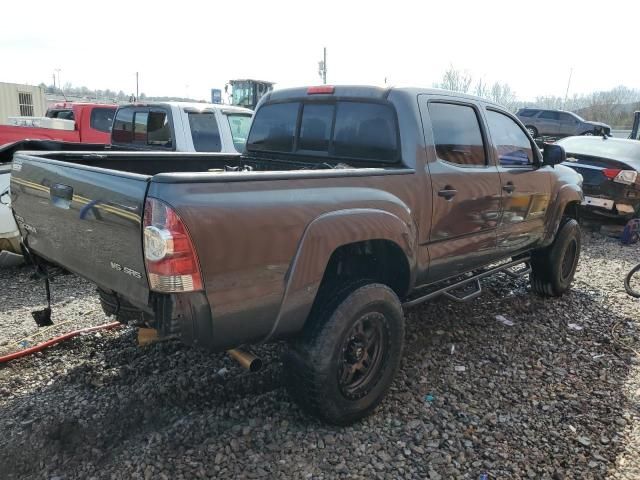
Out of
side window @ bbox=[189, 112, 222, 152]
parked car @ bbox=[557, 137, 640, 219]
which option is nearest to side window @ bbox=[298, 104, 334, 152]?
side window @ bbox=[189, 112, 222, 152]

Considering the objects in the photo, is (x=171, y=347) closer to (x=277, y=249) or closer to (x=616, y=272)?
(x=277, y=249)

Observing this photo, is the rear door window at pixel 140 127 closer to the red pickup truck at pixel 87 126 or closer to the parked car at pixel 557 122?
the red pickup truck at pixel 87 126

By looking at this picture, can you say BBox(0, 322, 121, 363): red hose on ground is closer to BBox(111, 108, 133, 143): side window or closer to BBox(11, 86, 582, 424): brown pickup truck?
BBox(11, 86, 582, 424): brown pickup truck

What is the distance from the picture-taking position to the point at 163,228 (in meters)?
2.17

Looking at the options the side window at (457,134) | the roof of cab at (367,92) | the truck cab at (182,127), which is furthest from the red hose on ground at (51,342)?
the truck cab at (182,127)

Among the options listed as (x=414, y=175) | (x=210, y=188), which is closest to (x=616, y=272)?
(x=414, y=175)

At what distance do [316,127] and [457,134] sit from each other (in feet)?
3.41

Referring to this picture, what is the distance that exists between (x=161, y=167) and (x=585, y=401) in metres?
3.48

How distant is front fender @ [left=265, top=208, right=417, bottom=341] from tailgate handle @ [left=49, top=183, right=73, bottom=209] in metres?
1.22

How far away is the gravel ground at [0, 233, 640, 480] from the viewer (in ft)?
8.91

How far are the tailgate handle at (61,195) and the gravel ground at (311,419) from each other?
1237 mm

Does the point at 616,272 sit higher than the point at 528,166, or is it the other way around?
the point at 528,166

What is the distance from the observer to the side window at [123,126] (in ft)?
26.1

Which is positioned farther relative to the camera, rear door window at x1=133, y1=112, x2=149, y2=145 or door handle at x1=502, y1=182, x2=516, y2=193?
rear door window at x1=133, y1=112, x2=149, y2=145
